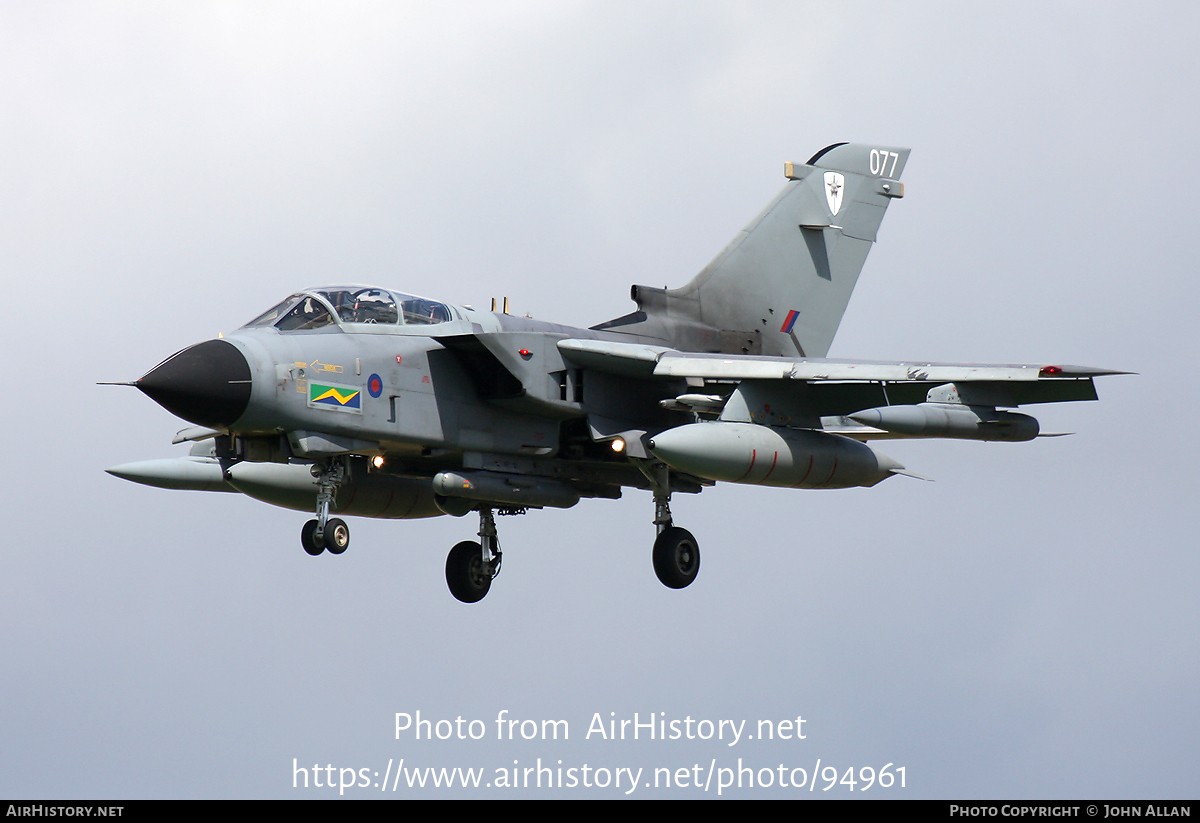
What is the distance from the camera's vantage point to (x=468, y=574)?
65.7 ft

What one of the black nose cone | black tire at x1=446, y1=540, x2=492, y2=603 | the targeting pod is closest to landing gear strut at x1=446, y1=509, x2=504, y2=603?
black tire at x1=446, y1=540, x2=492, y2=603

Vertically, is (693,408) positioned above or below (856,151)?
below

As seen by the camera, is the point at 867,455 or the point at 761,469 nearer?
the point at 761,469

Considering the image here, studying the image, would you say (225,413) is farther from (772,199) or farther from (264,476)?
(772,199)

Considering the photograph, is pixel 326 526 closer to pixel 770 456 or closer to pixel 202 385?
pixel 202 385

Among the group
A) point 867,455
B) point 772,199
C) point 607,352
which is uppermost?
point 772,199

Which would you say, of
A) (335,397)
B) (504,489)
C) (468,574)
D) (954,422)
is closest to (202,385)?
(335,397)

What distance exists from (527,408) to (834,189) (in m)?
6.87

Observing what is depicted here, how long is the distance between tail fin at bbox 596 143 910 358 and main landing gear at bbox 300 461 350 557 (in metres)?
4.42

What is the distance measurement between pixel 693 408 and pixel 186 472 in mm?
6880

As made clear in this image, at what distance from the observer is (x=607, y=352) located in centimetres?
1778

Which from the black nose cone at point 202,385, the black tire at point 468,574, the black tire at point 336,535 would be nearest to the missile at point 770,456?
the black tire at point 336,535

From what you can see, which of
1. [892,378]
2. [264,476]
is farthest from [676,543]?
[264,476]

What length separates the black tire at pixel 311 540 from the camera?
54.3ft
